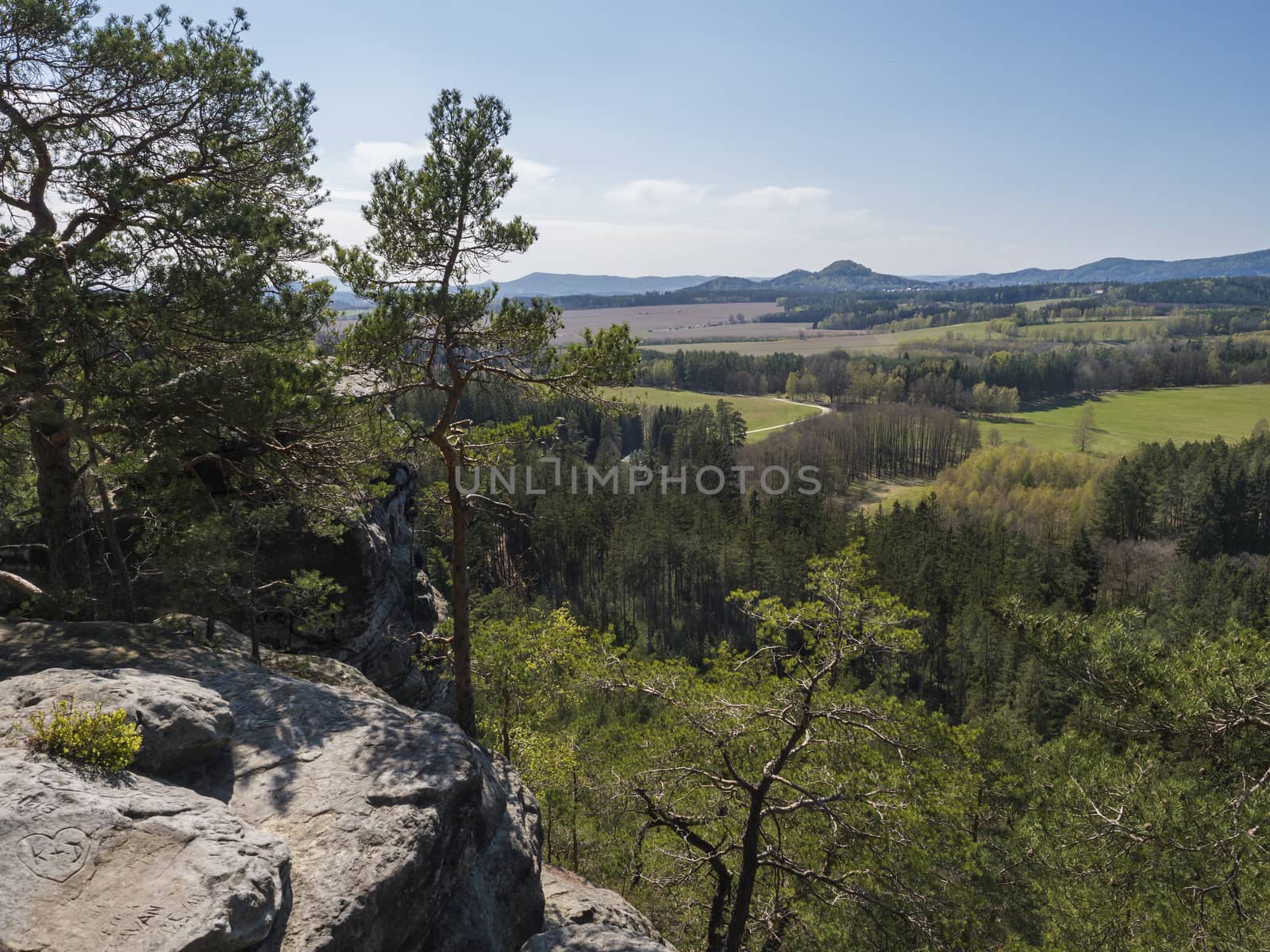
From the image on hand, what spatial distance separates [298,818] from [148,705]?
233 centimetres

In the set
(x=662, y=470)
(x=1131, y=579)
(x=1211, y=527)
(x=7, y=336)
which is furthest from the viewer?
(x=662, y=470)

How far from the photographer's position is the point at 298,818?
8781 mm

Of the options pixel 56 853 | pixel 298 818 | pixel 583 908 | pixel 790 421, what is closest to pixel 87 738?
pixel 56 853

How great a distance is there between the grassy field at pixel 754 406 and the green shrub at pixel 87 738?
132375mm

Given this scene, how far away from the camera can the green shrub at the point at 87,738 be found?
739cm

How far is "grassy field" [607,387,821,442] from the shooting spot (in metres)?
155

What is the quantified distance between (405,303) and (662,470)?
93668mm

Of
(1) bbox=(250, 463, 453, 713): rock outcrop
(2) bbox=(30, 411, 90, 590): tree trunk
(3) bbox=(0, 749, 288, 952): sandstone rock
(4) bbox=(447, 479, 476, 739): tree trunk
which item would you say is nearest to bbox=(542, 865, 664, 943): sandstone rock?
(4) bbox=(447, 479, 476, 739): tree trunk

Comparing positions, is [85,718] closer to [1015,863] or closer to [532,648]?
[532,648]

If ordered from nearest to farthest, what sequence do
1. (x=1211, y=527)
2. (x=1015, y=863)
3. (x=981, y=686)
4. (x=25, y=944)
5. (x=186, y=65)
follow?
1. (x=25, y=944)
2. (x=186, y=65)
3. (x=1015, y=863)
4. (x=981, y=686)
5. (x=1211, y=527)

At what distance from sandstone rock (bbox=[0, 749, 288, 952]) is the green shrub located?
184 mm

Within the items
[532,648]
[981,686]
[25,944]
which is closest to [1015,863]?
[532,648]

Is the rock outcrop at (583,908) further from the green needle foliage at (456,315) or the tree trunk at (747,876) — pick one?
the green needle foliage at (456,315)

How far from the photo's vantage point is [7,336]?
1119 cm
